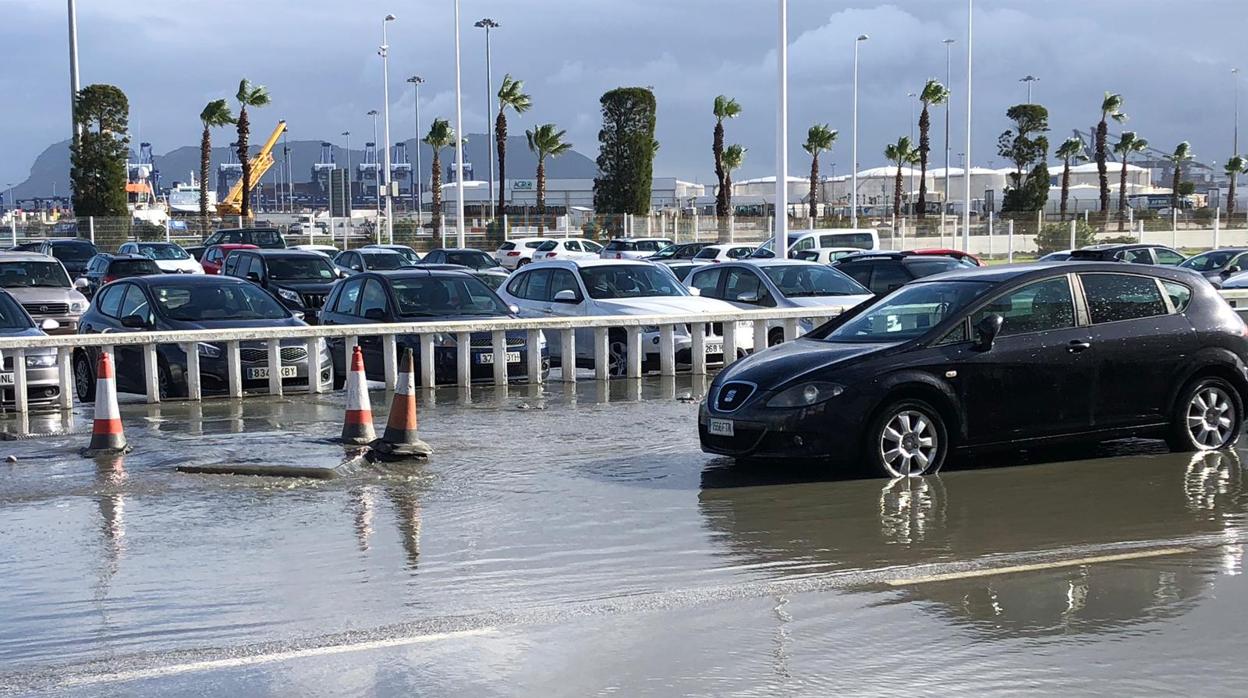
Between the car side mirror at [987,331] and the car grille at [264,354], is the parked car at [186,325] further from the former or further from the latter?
the car side mirror at [987,331]

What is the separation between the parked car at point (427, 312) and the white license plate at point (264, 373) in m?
1.08

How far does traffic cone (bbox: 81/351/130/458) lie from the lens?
11617mm

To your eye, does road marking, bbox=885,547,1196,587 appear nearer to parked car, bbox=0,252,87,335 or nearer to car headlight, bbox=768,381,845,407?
car headlight, bbox=768,381,845,407

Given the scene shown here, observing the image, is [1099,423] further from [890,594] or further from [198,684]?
[198,684]

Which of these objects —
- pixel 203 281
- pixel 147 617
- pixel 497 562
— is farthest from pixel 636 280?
pixel 147 617

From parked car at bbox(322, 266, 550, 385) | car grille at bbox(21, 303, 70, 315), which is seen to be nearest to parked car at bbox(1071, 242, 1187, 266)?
parked car at bbox(322, 266, 550, 385)

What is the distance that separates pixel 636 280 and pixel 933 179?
118 m

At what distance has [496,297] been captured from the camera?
18.0 m

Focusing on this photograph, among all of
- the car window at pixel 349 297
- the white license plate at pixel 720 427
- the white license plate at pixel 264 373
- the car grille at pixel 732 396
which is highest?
the car window at pixel 349 297

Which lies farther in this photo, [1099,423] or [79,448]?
[79,448]

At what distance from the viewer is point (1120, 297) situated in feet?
36.0

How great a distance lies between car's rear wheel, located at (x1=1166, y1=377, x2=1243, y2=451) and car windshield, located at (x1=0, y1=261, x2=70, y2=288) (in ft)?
66.2

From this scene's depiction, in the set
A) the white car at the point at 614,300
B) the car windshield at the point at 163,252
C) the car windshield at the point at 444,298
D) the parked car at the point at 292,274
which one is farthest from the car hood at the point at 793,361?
the car windshield at the point at 163,252

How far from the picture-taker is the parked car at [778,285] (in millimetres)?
20266
